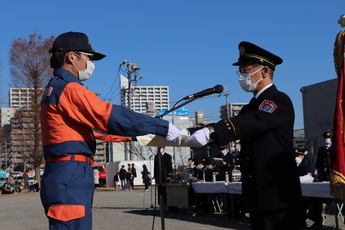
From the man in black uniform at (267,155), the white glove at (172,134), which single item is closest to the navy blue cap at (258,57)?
the man in black uniform at (267,155)

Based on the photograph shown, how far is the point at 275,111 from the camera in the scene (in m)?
3.78

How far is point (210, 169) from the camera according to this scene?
50.8 feet

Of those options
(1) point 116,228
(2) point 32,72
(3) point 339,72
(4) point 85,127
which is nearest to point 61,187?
(4) point 85,127

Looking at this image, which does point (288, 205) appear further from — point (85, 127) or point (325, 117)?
point (325, 117)

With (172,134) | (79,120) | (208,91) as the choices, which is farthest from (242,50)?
(208,91)

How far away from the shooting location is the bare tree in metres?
39.1

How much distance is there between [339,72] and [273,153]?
1.21 meters

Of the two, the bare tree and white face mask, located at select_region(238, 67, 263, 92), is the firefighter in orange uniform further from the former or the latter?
the bare tree

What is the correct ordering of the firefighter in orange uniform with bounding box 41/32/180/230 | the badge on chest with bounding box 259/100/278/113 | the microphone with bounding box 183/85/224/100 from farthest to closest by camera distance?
the microphone with bounding box 183/85/224/100, the badge on chest with bounding box 259/100/278/113, the firefighter in orange uniform with bounding box 41/32/180/230

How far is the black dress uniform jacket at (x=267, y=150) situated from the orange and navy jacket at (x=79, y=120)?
541mm

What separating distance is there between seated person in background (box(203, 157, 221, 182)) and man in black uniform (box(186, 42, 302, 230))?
10991 millimetres

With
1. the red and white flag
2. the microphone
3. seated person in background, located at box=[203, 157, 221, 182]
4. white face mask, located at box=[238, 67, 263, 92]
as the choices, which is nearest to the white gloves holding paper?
white face mask, located at box=[238, 67, 263, 92]

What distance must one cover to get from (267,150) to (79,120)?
4.46 feet

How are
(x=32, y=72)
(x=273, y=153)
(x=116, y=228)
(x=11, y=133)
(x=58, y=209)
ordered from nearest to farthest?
(x=58, y=209), (x=273, y=153), (x=116, y=228), (x=32, y=72), (x=11, y=133)
